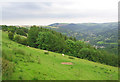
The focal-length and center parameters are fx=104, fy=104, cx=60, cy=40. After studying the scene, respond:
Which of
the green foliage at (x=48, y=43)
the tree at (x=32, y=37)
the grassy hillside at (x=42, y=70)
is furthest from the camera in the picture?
the tree at (x=32, y=37)

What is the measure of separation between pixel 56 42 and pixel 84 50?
54.9 feet

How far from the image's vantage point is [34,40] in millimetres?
62281

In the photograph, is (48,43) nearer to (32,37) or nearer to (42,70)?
(32,37)

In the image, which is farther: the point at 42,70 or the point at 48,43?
the point at 48,43

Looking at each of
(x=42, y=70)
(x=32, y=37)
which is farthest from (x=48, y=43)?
(x=42, y=70)

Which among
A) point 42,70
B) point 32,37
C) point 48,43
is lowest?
point 48,43

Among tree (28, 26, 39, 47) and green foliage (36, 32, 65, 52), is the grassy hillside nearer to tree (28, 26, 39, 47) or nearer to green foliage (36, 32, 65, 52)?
green foliage (36, 32, 65, 52)

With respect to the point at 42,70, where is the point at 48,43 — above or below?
below

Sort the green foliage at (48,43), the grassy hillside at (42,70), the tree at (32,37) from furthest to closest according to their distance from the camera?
1. the tree at (32,37)
2. the green foliage at (48,43)
3. the grassy hillside at (42,70)

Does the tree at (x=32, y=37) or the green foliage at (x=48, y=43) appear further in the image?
the tree at (x=32, y=37)

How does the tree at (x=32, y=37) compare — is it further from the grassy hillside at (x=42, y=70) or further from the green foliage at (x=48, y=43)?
the grassy hillside at (x=42, y=70)

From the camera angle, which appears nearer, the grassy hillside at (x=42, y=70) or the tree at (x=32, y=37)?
the grassy hillside at (x=42, y=70)

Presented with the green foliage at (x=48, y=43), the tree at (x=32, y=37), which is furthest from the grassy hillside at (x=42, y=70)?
the tree at (x=32, y=37)

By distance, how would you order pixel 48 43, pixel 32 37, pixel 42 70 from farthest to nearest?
pixel 32 37 → pixel 48 43 → pixel 42 70
